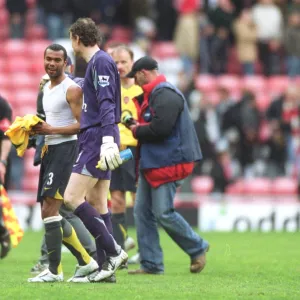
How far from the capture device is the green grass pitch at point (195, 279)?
9.77 metres

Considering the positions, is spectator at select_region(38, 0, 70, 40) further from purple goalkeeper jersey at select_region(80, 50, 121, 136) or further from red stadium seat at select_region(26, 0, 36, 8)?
purple goalkeeper jersey at select_region(80, 50, 121, 136)

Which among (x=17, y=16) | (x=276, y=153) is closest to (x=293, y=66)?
(x=276, y=153)

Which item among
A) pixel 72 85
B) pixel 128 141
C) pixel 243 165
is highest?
pixel 72 85

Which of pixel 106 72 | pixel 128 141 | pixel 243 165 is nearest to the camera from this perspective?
pixel 106 72

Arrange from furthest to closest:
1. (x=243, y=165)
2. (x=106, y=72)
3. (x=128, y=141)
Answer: (x=243, y=165), (x=128, y=141), (x=106, y=72)

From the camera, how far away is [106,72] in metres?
10.4

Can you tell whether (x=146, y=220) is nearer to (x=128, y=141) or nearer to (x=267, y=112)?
(x=128, y=141)

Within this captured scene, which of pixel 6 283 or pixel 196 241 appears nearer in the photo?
pixel 6 283

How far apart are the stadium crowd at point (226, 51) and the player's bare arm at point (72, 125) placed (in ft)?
41.6

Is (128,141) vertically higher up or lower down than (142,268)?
higher up

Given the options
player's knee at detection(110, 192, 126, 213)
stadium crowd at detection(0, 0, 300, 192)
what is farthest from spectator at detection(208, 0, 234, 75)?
player's knee at detection(110, 192, 126, 213)

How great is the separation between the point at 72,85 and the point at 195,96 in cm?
1288

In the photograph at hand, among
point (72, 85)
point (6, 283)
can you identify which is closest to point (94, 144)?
point (72, 85)

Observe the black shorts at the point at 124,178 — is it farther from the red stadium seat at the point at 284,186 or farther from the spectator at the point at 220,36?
the spectator at the point at 220,36
